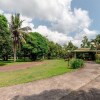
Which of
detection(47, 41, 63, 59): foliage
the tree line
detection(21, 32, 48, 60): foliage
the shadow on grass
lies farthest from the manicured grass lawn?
detection(47, 41, 63, 59): foliage

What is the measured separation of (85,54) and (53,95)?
4946 cm

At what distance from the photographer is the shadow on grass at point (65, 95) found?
10633mm

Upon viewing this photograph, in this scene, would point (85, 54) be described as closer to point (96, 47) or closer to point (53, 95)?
point (96, 47)

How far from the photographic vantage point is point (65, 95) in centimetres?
1124

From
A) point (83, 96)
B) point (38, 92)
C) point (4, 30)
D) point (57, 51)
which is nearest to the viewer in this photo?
point (83, 96)

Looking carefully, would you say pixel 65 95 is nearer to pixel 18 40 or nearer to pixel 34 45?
pixel 18 40

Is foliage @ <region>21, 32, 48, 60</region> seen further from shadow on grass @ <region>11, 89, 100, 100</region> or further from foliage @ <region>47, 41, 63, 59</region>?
shadow on grass @ <region>11, 89, 100, 100</region>

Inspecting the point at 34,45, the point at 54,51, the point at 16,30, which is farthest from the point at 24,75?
the point at 54,51

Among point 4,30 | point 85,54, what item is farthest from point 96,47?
point 4,30

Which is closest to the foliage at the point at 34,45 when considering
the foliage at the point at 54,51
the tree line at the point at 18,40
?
the tree line at the point at 18,40

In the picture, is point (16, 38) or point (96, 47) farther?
point (96, 47)

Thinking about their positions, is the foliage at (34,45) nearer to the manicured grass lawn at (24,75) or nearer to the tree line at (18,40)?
the tree line at (18,40)

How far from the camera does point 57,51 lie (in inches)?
2926

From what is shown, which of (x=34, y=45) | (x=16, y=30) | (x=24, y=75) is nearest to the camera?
(x=24, y=75)
